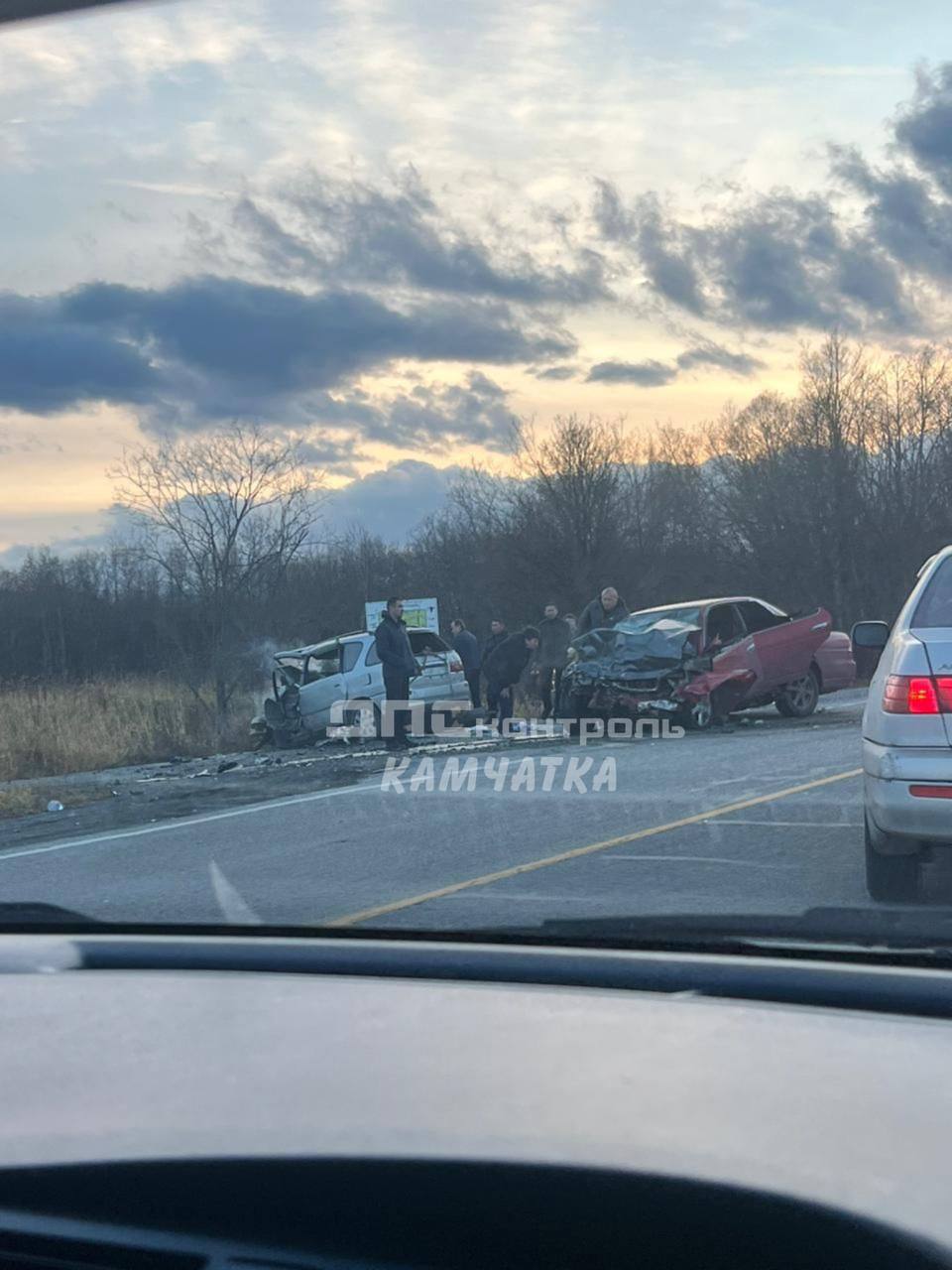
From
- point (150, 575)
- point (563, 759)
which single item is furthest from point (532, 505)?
point (563, 759)

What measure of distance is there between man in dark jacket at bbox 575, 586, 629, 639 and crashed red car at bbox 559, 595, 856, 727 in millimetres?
65

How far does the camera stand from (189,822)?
33.5ft

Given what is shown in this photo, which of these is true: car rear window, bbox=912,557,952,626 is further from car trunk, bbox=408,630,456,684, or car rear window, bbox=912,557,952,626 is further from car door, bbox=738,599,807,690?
car trunk, bbox=408,630,456,684

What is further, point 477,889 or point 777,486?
point 777,486

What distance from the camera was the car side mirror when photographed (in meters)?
6.75

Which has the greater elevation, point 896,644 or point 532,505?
point 532,505

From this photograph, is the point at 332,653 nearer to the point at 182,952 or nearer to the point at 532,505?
the point at 532,505

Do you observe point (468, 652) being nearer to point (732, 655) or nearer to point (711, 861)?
point (732, 655)

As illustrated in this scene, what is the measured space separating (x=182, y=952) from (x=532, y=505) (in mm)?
3820

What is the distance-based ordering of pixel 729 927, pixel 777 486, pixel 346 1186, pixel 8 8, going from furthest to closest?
pixel 777 486 < pixel 8 8 < pixel 729 927 < pixel 346 1186

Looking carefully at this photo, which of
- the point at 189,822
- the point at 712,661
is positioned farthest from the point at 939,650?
the point at 189,822

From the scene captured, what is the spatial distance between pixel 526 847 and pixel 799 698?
249 centimetres

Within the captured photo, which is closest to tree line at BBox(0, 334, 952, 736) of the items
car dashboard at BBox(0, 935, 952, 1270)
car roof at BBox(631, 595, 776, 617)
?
car roof at BBox(631, 595, 776, 617)

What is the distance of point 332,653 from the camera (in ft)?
37.7
